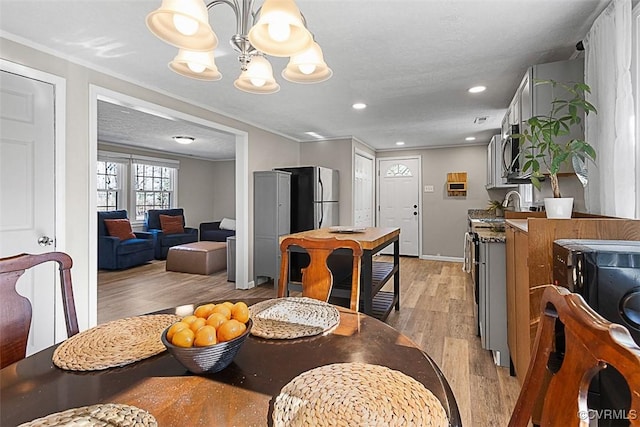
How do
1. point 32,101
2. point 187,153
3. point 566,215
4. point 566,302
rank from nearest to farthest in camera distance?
point 566,302 → point 566,215 → point 32,101 → point 187,153

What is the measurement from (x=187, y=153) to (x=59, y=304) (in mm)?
5836

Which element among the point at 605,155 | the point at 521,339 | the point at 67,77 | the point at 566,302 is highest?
the point at 67,77

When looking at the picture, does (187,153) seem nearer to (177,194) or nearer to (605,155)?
(177,194)

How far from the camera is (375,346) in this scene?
3.23 feet

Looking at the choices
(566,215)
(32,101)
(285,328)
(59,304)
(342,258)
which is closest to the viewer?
(285,328)

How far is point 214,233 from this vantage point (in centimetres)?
716

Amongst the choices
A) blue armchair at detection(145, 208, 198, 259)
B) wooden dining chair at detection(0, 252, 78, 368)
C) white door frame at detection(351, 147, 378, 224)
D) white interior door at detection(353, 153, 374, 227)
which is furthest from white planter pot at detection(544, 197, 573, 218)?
blue armchair at detection(145, 208, 198, 259)

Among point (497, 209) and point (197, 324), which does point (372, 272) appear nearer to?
point (197, 324)

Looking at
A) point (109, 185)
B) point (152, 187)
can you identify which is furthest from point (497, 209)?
point (109, 185)

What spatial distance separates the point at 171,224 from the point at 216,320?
6715 millimetres

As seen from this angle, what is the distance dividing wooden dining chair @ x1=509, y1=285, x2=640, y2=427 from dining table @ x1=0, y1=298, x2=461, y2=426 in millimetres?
176

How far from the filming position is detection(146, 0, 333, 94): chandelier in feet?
3.87

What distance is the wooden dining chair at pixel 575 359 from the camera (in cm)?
43

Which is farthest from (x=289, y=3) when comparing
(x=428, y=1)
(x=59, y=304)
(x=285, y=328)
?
(x=59, y=304)
